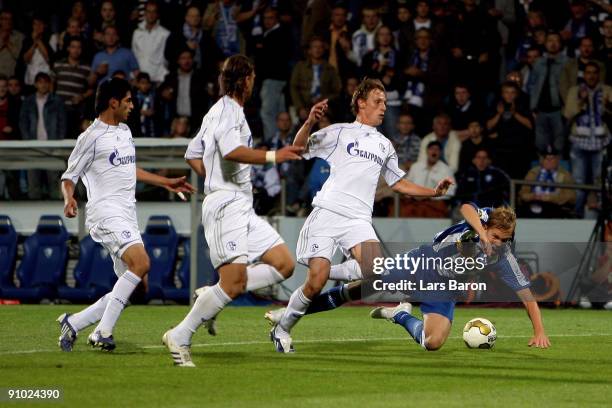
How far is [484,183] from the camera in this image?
19.3m

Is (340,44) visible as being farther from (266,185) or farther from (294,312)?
(294,312)

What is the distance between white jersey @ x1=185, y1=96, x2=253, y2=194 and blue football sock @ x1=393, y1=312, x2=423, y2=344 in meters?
2.16

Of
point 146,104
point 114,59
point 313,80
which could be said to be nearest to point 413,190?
point 313,80

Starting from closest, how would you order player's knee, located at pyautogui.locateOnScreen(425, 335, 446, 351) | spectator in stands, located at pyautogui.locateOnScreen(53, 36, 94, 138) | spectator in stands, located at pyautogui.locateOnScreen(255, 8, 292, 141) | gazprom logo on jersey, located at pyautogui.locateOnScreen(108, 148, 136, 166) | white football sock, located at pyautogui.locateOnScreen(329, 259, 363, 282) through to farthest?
player's knee, located at pyautogui.locateOnScreen(425, 335, 446, 351) → gazprom logo on jersey, located at pyautogui.locateOnScreen(108, 148, 136, 166) → white football sock, located at pyautogui.locateOnScreen(329, 259, 363, 282) → spectator in stands, located at pyautogui.locateOnScreen(255, 8, 292, 141) → spectator in stands, located at pyautogui.locateOnScreen(53, 36, 94, 138)

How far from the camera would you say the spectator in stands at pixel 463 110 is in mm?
20453

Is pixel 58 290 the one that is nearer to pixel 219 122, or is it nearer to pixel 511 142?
pixel 511 142

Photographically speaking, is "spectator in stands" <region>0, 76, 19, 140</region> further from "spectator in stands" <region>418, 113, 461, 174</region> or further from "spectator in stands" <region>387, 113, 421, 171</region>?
"spectator in stands" <region>418, 113, 461, 174</region>

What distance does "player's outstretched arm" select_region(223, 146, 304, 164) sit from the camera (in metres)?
9.20

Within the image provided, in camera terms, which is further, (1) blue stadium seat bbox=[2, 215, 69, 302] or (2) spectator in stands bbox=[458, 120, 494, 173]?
(2) spectator in stands bbox=[458, 120, 494, 173]

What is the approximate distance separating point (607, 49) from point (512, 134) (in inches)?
80.8

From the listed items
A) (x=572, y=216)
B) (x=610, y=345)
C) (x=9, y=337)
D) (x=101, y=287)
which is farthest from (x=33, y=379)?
(x=572, y=216)

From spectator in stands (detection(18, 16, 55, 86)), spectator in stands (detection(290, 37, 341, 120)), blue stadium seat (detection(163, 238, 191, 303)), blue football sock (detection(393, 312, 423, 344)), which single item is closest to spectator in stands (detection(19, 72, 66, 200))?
spectator in stands (detection(18, 16, 55, 86))

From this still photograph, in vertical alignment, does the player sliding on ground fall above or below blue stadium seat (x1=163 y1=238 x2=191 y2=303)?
above

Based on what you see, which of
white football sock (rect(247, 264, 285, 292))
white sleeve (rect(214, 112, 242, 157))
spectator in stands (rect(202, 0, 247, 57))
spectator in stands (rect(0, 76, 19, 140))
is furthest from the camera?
spectator in stands (rect(202, 0, 247, 57))
